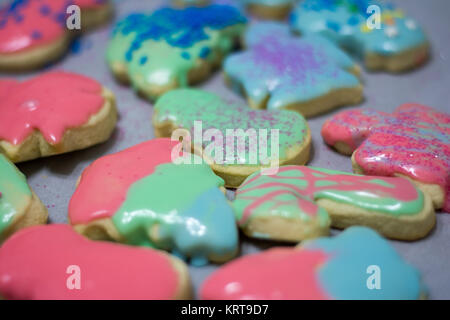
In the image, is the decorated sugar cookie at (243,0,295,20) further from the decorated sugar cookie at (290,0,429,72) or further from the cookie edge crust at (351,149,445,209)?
the cookie edge crust at (351,149,445,209)

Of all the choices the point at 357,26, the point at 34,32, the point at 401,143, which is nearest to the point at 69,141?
the point at 34,32

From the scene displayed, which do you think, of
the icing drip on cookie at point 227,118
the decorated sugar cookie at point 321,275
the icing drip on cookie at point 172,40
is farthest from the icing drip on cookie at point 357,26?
the decorated sugar cookie at point 321,275

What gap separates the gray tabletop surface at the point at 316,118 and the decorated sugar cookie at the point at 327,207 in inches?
2.5

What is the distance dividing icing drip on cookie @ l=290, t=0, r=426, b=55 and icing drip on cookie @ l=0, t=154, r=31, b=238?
0.97m

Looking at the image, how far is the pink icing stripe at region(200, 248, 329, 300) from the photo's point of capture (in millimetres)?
894

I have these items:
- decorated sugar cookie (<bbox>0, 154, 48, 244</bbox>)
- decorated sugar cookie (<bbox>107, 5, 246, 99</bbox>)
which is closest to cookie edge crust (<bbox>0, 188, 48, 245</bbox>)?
decorated sugar cookie (<bbox>0, 154, 48, 244</bbox>)

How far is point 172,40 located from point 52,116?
445 mm

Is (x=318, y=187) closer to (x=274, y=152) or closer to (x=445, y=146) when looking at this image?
(x=274, y=152)

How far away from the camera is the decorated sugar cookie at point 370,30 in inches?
60.5

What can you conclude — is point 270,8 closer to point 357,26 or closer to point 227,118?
point 357,26

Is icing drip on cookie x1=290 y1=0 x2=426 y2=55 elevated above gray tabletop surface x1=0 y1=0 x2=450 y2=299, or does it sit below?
above

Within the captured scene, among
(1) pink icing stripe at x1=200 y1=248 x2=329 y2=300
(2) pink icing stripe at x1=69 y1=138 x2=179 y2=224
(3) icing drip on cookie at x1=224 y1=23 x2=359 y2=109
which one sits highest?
(3) icing drip on cookie at x1=224 y1=23 x2=359 y2=109

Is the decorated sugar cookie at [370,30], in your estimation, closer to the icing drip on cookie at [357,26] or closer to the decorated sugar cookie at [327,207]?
the icing drip on cookie at [357,26]

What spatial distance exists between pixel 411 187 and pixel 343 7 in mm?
784
